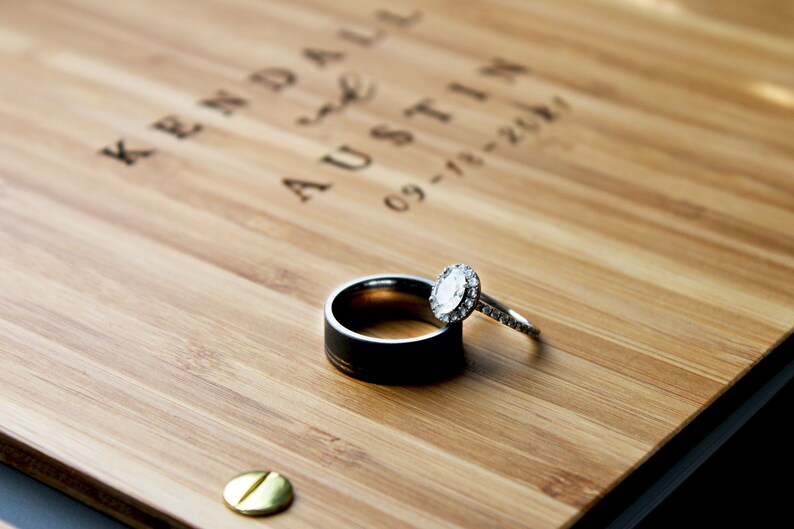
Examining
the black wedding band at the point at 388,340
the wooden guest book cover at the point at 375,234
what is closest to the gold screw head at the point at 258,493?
the wooden guest book cover at the point at 375,234

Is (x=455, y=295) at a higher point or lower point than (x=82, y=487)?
higher

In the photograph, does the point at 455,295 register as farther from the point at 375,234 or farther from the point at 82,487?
the point at 82,487

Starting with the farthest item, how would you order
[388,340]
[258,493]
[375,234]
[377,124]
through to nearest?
1. [377,124]
2. [375,234]
3. [388,340]
4. [258,493]

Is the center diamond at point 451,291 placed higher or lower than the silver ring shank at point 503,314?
higher

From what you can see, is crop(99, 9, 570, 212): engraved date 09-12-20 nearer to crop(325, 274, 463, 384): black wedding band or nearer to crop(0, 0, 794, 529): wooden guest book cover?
crop(0, 0, 794, 529): wooden guest book cover

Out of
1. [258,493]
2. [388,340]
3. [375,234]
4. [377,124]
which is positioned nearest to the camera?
[258,493]

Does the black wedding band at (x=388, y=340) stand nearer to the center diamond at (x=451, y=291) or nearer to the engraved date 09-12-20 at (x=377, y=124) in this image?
the center diamond at (x=451, y=291)

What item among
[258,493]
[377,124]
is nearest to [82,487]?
[258,493]

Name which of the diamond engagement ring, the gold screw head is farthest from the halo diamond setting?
the gold screw head
